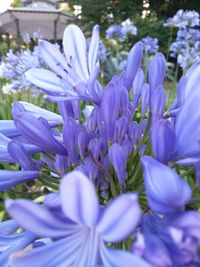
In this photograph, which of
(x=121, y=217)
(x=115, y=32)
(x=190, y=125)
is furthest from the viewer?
(x=115, y=32)

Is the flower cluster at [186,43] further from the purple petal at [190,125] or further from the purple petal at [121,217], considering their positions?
the purple petal at [121,217]

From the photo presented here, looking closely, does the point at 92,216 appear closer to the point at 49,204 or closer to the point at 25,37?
the point at 49,204

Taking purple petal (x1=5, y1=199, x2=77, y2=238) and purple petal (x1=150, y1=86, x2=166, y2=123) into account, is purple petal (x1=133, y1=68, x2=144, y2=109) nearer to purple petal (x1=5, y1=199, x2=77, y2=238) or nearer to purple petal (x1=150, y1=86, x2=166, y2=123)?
purple petal (x1=150, y1=86, x2=166, y2=123)

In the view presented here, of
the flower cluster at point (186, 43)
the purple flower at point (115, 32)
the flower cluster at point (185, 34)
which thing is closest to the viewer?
the flower cluster at point (186, 43)

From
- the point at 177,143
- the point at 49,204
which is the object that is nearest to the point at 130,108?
the point at 177,143

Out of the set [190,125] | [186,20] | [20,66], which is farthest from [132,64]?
[186,20]

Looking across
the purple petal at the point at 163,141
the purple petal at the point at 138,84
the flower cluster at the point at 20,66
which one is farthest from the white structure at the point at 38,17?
the purple petal at the point at 163,141

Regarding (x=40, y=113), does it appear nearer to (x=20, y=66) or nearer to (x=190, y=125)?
(x=190, y=125)
